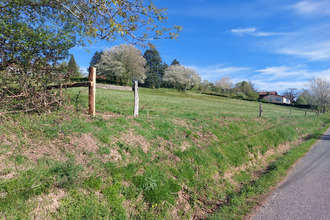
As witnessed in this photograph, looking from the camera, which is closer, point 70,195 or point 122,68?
point 70,195

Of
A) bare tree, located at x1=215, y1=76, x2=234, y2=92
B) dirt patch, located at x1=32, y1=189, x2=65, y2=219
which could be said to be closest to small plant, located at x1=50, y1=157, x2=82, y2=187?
dirt patch, located at x1=32, y1=189, x2=65, y2=219

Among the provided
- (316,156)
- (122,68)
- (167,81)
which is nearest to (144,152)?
(316,156)

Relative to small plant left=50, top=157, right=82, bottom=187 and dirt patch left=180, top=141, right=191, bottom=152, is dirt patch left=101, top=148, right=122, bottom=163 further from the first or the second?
dirt patch left=180, top=141, right=191, bottom=152

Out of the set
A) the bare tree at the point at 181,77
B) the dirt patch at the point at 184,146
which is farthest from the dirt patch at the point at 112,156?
the bare tree at the point at 181,77

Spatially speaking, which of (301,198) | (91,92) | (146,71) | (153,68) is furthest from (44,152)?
(153,68)

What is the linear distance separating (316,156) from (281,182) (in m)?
4.43

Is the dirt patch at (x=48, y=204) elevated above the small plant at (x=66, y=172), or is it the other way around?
the small plant at (x=66, y=172)

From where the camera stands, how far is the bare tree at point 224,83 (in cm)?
8231

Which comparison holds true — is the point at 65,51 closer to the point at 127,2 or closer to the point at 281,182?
the point at 127,2

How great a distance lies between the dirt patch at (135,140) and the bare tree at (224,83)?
81558mm

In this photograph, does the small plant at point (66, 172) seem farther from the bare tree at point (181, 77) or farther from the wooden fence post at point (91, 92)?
the bare tree at point (181, 77)

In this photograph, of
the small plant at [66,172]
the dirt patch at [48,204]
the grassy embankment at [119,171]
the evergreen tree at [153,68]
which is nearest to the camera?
the dirt patch at [48,204]

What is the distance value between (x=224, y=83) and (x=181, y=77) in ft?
97.0

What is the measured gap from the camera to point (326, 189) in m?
5.07
